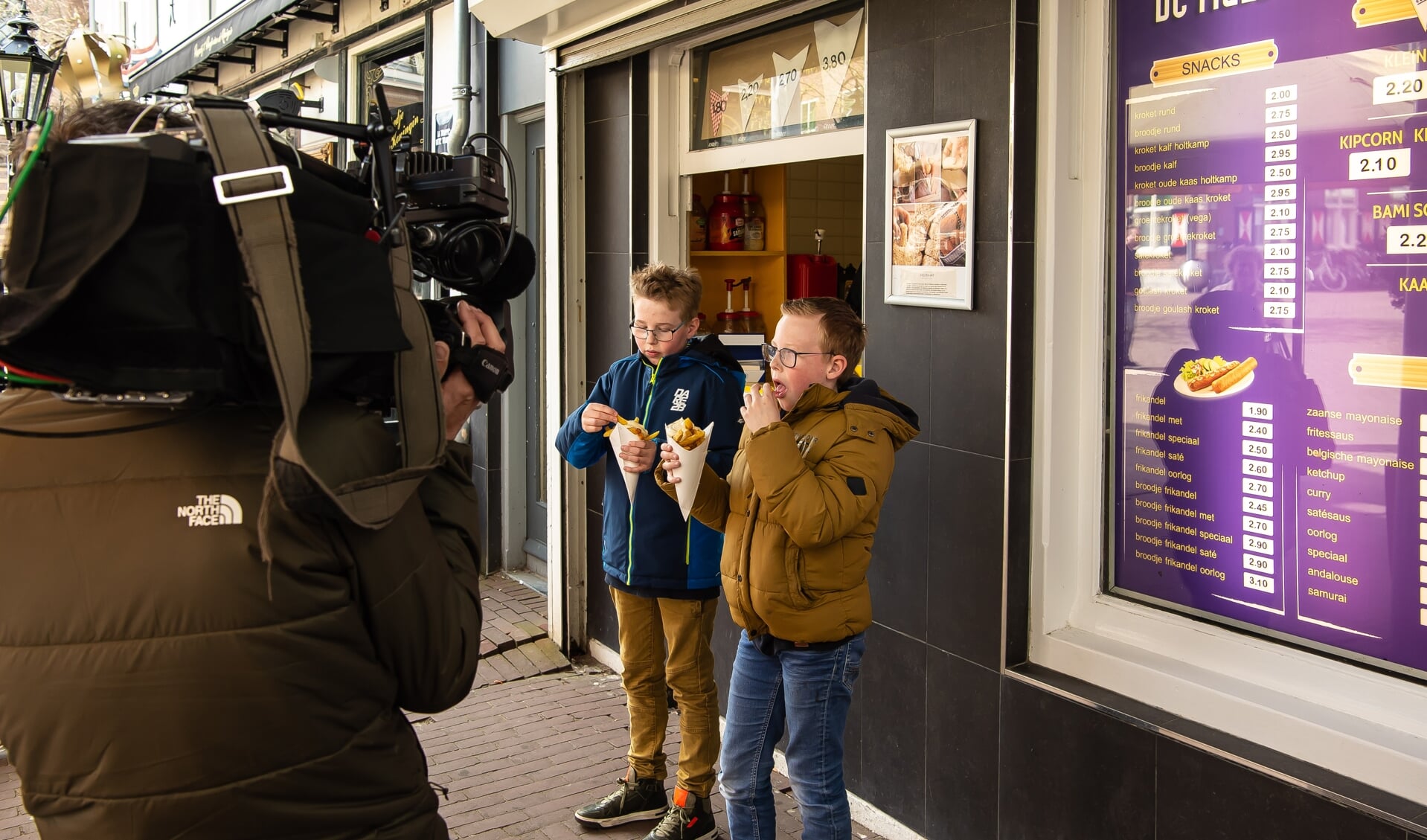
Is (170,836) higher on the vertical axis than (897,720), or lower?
higher

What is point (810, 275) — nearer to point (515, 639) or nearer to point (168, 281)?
point (515, 639)

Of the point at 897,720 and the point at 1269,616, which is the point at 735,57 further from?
the point at 1269,616

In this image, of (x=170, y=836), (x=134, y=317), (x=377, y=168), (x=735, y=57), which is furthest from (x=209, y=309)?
(x=735, y=57)

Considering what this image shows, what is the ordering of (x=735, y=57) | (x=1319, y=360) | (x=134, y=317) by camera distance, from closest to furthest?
(x=134, y=317) < (x=1319, y=360) < (x=735, y=57)

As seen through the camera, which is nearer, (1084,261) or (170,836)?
(170,836)

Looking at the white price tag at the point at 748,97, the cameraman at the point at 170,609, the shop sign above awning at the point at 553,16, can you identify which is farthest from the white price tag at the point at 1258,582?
the shop sign above awning at the point at 553,16

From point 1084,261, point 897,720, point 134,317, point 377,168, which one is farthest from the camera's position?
point 897,720

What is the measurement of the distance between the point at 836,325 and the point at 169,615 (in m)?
2.10

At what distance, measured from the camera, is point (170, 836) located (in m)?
1.65

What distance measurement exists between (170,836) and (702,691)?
2.55 meters

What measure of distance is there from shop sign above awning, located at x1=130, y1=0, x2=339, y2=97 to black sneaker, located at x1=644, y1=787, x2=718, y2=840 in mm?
7373

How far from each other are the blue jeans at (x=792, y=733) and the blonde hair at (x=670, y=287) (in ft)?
4.05

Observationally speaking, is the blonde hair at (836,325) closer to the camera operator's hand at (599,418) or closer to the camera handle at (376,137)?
the camera operator's hand at (599,418)

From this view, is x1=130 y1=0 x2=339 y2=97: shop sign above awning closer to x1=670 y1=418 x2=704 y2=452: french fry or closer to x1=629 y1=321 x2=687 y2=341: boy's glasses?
x1=629 y1=321 x2=687 y2=341: boy's glasses
